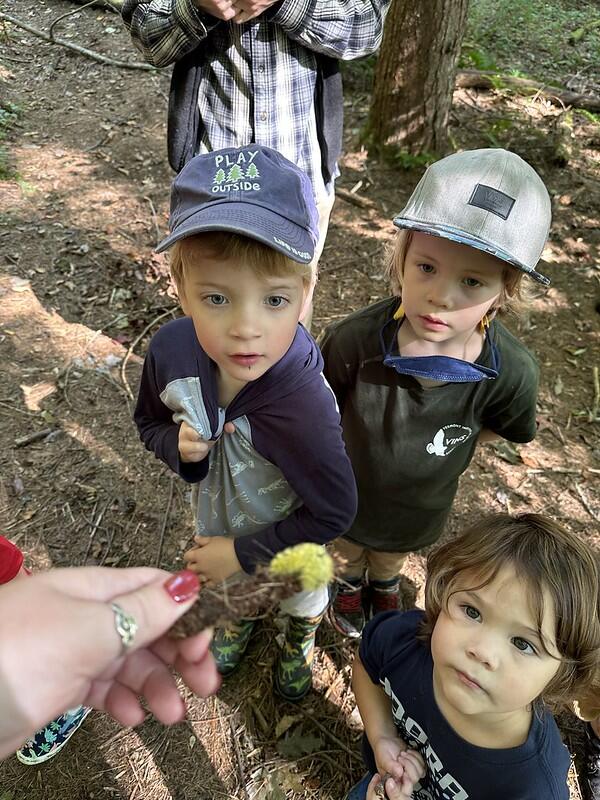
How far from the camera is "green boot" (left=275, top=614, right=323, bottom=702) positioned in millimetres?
2766

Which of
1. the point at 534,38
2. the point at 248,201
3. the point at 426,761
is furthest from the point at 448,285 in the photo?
the point at 534,38

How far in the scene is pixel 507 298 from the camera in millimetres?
2363

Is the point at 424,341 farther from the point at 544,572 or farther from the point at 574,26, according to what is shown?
the point at 574,26

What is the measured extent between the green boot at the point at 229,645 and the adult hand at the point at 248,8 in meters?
3.05

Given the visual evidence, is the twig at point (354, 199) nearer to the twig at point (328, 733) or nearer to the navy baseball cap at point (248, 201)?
the navy baseball cap at point (248, 201)

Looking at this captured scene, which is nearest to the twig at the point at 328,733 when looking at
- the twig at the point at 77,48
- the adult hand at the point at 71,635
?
the adult hand at the point at 71,635

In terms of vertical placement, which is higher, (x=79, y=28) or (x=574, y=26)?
(x=574, y=26)

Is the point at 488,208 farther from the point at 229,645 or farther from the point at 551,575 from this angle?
the point at 229,645

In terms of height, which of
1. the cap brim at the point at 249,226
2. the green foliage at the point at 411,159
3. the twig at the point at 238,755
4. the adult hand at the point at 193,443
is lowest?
the twig at the point at 238,755

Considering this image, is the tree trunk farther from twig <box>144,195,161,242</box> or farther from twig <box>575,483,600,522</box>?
twig <box>575,483,600,522</box>

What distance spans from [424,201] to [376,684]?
195cm

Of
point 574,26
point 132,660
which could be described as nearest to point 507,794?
point 132,660

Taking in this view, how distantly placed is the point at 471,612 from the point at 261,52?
2.91 m

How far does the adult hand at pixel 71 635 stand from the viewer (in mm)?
1157
